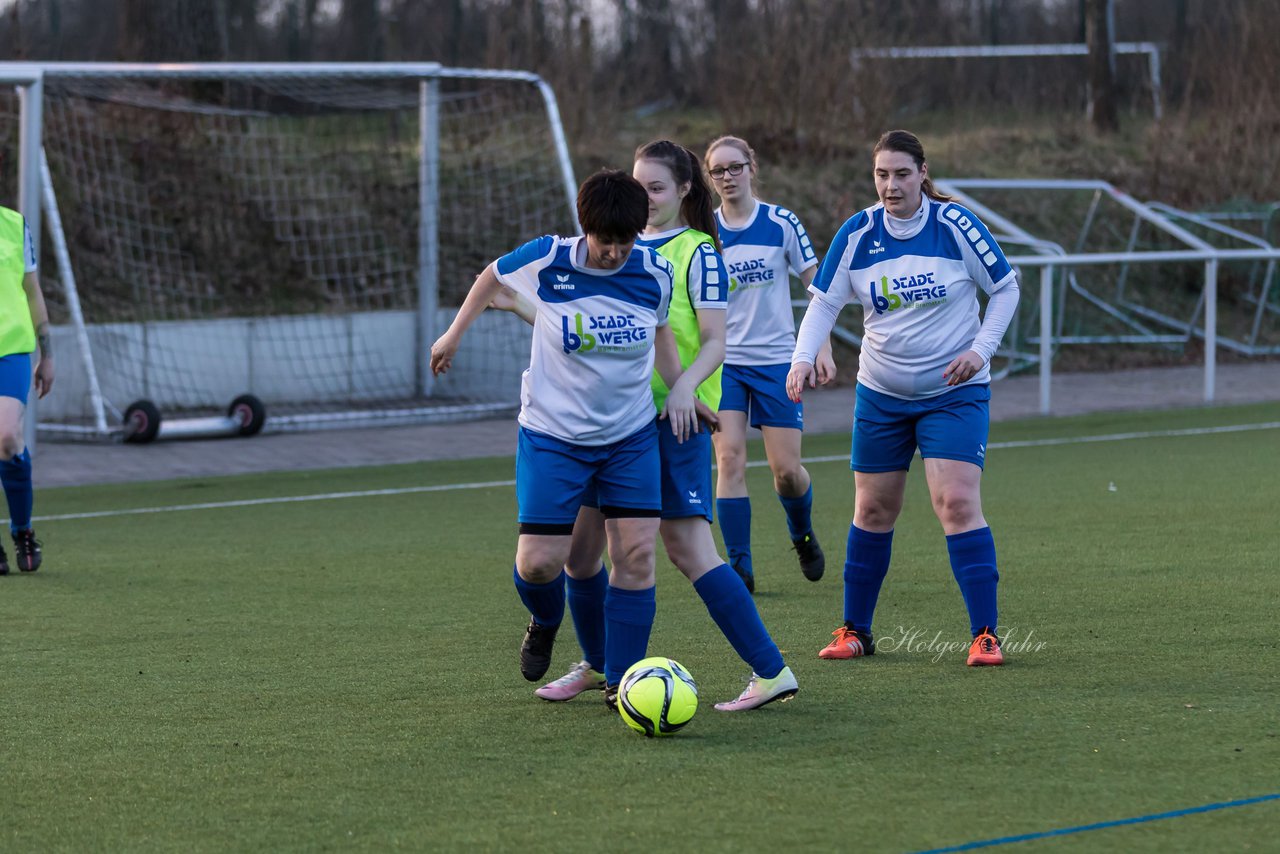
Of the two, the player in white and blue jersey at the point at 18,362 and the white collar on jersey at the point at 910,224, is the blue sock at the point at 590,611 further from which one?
the player in white and blue jersey at the point at 18,362

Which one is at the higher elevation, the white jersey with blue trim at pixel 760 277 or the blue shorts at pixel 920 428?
the white jersey with blue trim at pixel 760 277

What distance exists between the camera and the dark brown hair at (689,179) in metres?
5.52

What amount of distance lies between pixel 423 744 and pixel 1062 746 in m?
1.70

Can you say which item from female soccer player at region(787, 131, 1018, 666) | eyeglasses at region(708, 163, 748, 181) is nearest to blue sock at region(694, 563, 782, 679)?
female soccer player at region(787, 131, 1018, 666)

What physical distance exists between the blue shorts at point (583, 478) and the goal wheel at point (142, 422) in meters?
9.09

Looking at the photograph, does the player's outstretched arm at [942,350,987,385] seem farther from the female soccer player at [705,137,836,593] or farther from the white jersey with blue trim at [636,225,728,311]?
the female soccer player at [705,137,836,593]

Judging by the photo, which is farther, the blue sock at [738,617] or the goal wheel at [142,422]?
the goal wheel at [142,422]

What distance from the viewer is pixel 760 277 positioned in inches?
299

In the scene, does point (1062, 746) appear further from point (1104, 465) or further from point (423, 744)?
point (1104, 465)

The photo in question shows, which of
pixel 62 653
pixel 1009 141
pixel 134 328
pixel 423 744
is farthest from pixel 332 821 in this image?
pixel 1009 141

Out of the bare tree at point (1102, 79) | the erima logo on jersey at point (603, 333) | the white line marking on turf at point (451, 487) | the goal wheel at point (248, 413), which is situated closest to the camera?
the erima logo on jersey at point (603, 333)

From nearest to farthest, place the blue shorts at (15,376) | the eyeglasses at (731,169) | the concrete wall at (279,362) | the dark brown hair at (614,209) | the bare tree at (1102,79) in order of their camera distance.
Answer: the dark brown hair at (614,209)
the eyeglasses at (731,169)
the blue shorts at (15,376)
the concrete wall at (279,362)
the bare tree at (1102,79)

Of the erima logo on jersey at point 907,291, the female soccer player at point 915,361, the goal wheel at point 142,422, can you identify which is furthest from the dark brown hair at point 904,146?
the goal wheel at point 142,422

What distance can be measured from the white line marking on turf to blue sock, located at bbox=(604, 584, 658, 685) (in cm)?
581
